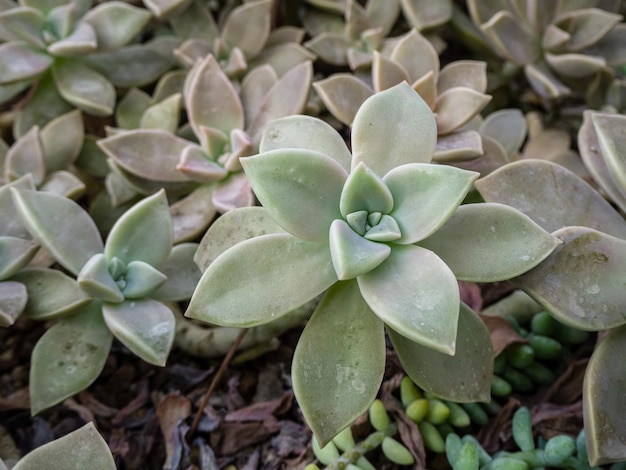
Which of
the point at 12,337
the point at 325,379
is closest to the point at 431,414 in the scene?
the point at 325,379

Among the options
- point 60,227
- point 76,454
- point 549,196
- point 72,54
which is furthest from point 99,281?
point 549,196

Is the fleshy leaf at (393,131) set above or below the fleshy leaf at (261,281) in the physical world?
above

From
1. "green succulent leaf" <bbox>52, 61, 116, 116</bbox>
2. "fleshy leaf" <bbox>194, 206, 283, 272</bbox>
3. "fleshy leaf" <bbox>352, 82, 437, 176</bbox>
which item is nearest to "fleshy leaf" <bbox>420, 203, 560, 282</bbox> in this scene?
"fleshy leaf" <bbox>352, 82, 437, 176</bbox>

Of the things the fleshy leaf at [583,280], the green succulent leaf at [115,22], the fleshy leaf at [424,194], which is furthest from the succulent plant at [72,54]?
the fleshy leaf at [583,280]

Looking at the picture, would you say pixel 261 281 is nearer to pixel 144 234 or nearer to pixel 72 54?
pixel 144 234

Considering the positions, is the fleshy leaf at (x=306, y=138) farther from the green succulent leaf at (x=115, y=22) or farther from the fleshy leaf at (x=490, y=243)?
the green succulent leaf at (x=115, y=22)
